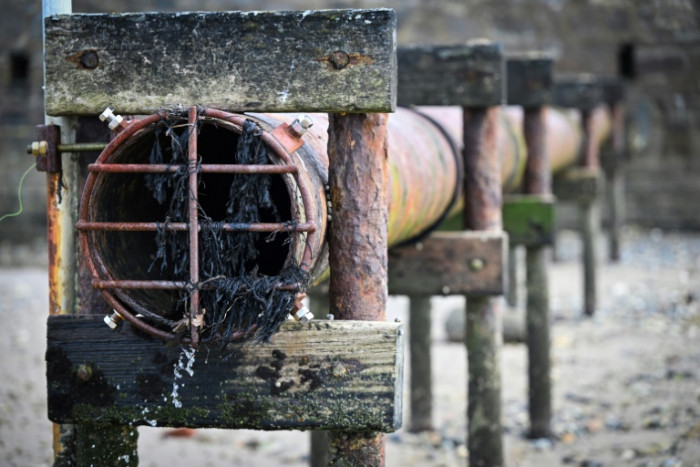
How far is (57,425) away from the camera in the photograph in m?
1.90

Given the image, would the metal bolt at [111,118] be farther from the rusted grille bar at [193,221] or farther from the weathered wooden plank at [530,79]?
the weathered wooden plank at [530,79]

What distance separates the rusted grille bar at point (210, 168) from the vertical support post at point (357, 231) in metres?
0.28

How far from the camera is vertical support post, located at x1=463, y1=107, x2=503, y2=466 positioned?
3.04 meters

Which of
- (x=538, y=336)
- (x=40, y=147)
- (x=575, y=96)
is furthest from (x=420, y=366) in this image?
(x=40, y=147)

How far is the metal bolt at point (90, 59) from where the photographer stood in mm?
1661

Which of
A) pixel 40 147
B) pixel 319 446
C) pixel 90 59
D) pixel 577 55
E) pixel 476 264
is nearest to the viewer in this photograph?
pixel 90 59

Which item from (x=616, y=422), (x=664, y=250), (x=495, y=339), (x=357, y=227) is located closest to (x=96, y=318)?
(x=357, y=227)

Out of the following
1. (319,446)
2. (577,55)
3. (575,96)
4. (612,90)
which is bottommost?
(319,446)

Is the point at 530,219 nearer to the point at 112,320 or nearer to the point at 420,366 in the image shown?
the point at 420,366

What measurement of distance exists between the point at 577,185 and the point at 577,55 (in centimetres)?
542

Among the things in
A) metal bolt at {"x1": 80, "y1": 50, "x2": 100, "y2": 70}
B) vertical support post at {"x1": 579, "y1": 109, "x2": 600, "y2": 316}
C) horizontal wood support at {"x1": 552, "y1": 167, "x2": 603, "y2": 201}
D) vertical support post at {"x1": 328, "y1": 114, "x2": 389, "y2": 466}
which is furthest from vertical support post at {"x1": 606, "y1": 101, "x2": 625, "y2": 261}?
metal bolt at {"x1": 80, "y1": 50, "x2": 100, "y2": 70}

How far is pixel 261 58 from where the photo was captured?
5.27 feet

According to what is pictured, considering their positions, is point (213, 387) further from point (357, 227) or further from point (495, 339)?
point (495, 339)

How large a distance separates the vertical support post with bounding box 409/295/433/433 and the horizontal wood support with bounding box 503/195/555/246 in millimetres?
712
